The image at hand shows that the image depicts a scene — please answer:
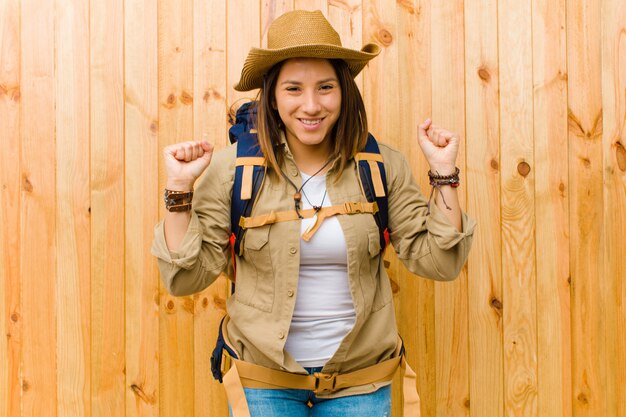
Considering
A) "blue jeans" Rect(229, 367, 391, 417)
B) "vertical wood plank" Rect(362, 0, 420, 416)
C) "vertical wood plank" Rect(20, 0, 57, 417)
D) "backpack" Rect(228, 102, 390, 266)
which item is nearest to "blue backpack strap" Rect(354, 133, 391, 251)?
"backpack" Rect(228, 102, 390, 266)

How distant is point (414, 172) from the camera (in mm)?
2730

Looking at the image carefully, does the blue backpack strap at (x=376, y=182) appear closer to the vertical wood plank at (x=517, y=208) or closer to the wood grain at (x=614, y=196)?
the vertical wood plank at (x=517, y=208)

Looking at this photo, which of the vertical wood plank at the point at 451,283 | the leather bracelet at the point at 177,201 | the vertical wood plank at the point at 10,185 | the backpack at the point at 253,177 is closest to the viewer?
the leather bracelet at the point at 177,201

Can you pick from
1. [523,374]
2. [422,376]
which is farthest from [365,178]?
[523,374]

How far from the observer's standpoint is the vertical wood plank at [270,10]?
266 centimetres

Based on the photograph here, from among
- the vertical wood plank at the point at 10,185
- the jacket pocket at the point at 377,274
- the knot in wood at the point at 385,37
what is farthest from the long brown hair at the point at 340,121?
the vertical wood plank at the point at 10,185

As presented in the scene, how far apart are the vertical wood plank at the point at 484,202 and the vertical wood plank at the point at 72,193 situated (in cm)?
155

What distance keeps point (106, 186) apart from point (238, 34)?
2.64 ft

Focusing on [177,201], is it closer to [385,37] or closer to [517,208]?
[385,37]

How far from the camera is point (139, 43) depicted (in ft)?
8.71

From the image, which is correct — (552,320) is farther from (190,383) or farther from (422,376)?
(190,383)

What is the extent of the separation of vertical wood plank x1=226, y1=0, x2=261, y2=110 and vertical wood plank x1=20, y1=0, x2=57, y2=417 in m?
0.69

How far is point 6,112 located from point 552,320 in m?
2.37

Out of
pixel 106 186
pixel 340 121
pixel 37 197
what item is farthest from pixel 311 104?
pixel 37 197
